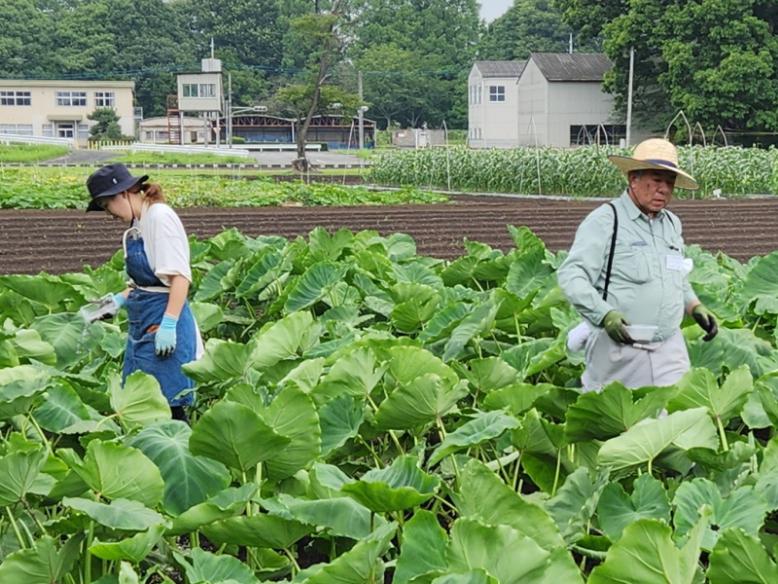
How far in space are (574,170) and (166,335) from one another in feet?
58.7

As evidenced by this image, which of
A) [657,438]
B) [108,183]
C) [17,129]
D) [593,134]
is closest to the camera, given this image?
[657,438]

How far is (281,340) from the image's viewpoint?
4.41m

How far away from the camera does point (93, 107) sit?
60.0 metres

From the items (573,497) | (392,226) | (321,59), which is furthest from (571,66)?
(573,497)

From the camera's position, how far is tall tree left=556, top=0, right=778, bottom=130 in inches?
1294

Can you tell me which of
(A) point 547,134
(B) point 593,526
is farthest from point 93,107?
(B) point 593,526

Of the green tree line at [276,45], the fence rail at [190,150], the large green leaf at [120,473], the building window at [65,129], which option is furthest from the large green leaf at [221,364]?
the building window at [65,129]

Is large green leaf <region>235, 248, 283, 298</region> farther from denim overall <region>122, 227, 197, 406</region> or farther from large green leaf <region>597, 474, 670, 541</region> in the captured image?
large green leaf <region>597, 474, 670, 541</region>

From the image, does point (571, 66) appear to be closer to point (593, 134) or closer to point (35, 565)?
point (593, 134)

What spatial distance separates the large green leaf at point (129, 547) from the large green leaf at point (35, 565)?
0.45ft

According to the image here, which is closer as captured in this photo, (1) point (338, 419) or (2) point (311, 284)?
(1) point (338, 419)

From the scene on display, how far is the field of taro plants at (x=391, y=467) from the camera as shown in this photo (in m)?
2.44

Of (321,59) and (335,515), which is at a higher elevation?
(321,59)

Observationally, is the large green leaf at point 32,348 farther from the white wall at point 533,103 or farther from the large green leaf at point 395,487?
the white wall at point 533,103
